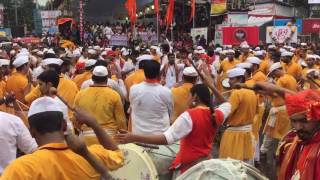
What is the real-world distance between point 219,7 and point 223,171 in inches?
979

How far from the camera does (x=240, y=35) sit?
19.2 m

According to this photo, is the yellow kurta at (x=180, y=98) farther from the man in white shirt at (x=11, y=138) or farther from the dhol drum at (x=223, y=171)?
the dhol drum at (x=223, y=171)

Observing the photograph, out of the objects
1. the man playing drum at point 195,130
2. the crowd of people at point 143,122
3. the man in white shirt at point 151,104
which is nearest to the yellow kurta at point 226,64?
the crowd of people at point 143,122

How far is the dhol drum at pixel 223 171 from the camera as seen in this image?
3.42 m

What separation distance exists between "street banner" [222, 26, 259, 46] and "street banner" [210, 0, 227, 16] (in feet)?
26.0

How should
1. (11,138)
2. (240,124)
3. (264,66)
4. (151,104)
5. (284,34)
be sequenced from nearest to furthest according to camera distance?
1. (11,138)
2. (151,104)
3. (240,124)
4. (264,66)
5. (284,34)

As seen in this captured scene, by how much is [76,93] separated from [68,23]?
21030mm

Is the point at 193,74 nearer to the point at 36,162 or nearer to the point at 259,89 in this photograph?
the point at 259,89

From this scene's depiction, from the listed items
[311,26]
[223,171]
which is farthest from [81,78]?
[311,26]

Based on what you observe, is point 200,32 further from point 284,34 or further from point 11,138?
point 11,138

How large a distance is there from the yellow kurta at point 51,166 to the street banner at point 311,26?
2747 cm

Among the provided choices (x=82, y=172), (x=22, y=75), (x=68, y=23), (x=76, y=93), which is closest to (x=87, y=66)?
(x=22, y=75)

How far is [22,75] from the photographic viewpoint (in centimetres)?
877

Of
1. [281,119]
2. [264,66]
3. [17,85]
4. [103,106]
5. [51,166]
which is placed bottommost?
[281,119]
